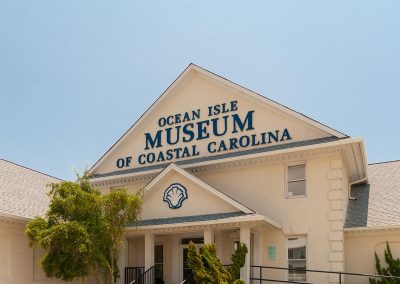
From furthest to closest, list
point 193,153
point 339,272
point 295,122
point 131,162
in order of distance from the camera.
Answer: point 131,162, point 193,153, point 295,122, point 339,272

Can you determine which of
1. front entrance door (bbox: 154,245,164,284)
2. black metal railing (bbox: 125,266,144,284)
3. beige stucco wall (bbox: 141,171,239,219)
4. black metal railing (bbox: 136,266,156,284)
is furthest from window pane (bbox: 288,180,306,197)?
black metal railing (bbox: 125,266,144,284)

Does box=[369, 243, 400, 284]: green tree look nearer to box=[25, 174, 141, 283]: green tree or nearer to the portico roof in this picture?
the portico roof

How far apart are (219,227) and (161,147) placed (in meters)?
5.81

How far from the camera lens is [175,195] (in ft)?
57.5

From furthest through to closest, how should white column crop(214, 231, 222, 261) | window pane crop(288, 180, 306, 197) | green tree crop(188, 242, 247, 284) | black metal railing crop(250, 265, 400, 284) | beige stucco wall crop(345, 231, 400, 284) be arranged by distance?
1. white column crop(214, 231, 222, 261)
2. window pane crop(288, 180, 306, 197)
3. beige stucco wall crop(345, 231, 400, 284)
4. black metal railing crop(250, 265, 400, 284)
5. green tree crop(188, 242, 247, 284)

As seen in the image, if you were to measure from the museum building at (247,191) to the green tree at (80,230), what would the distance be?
1.31 metres

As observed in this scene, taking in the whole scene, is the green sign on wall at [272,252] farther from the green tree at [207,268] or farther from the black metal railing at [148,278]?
the black metal railing at [148,278]

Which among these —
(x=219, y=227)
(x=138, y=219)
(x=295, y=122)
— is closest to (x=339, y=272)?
(x=219, y=227)

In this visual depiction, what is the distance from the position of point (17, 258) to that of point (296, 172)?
10746 mm

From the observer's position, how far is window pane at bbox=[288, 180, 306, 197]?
55.0ft

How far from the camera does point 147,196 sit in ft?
59.4

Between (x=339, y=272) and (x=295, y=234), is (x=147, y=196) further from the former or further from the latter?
(x=339, y=272)

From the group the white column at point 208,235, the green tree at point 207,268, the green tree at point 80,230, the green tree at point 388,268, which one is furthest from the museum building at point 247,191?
the green tree at point 207,268

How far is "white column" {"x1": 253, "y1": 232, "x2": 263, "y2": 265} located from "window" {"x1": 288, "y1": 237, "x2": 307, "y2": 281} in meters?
1.02
